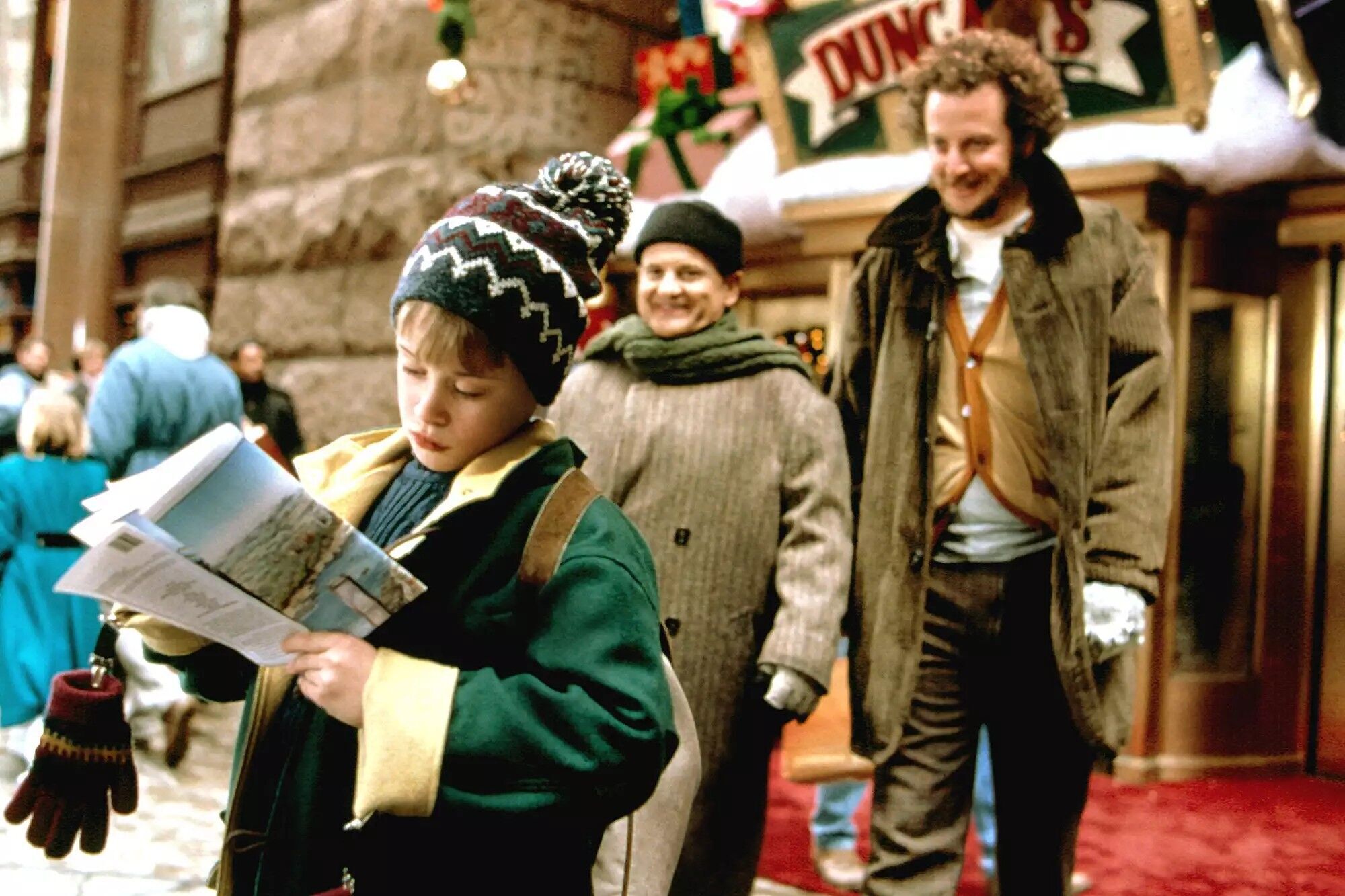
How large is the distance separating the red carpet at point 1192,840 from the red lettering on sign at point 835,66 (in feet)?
9.06

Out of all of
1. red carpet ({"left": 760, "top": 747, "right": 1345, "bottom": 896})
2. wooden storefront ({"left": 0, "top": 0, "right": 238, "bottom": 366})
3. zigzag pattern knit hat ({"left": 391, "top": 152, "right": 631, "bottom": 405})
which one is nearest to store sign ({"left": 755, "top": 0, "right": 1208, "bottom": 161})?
red carpet ({"left": 760, "top": 747, "right": 1345, "bottom": 896})

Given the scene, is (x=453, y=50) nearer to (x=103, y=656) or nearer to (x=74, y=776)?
(x=103, y=656)

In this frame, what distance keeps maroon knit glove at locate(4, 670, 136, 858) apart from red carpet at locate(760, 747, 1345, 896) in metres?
2.45

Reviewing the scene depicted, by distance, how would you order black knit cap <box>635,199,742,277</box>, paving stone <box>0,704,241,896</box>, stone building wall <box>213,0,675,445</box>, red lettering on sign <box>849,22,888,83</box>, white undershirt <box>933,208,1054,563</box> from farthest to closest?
stone building wall <box>213,0,675,445</box> < red lettering on sign <box>849,22,888,83</box> < paving stone <box>0,704,241,896</box> < black knit cap <box>635,199,742,277</box> < white undershirt <box>933,208,1054,563</box>

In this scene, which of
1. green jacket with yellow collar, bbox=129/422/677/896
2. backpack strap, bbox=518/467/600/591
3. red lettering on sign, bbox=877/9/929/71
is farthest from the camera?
red lettering on sign, bbox=877/9/929/71

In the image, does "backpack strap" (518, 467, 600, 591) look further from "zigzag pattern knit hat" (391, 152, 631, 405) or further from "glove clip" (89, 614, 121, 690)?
"glove clip" (89, 614, 121, 690)

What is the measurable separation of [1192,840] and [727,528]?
7.86ft

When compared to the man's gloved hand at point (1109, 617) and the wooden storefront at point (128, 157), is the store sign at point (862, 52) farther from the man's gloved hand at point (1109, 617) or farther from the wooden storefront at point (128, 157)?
the wooden storefront at point (128, 157)

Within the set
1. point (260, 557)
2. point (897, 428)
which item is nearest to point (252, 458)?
point (260, 557)

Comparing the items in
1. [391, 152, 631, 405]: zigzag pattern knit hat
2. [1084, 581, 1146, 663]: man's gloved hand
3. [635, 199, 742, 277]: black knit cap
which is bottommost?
[1084, 581, 1146, 663]: man's gloved hand

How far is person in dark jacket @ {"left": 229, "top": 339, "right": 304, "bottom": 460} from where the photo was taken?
649 cm

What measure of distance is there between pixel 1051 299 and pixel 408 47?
15.2 ft

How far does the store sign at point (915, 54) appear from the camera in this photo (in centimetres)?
442

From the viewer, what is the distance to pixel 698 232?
2756 millimetres
